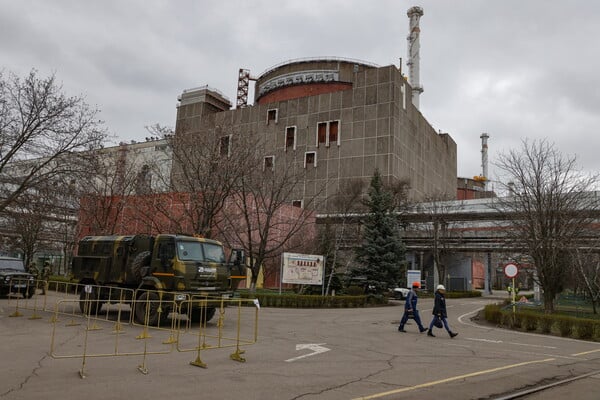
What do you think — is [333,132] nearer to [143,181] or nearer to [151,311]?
[143,181]

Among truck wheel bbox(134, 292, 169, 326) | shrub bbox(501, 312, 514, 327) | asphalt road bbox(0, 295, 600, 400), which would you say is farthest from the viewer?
shrub bbox(501, 312, 514, 327)

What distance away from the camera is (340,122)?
6425cm

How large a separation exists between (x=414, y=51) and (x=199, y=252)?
70618mm

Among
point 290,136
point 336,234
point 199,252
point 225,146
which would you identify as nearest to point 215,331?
point 199,252

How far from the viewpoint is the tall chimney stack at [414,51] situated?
250ft

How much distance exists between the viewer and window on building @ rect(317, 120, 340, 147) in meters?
64.5

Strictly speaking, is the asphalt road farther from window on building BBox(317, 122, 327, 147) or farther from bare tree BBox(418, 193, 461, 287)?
window on building BBox(317, 122, 327, 147)

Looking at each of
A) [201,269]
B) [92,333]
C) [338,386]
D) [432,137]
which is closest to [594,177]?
[201,269]

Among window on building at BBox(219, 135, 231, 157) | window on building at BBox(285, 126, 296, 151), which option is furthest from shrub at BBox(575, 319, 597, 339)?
window on building at BBox(285, 126, 296, 151)

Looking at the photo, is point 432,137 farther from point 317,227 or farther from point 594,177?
point 594,177

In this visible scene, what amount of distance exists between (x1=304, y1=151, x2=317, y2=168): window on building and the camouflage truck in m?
48.8

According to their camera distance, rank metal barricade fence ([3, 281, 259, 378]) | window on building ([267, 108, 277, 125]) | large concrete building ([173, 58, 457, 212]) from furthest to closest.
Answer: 1. window on building ([267, 108, 277, 125])
2. large concrete building ([173, 58, 457, 212])
3. metal barricade fence ([3, 281, 259, 378])

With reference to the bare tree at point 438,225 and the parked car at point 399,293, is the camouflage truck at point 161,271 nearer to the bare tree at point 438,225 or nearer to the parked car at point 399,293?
the parked car at point 399,293

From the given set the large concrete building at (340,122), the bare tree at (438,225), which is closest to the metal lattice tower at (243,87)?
the large concrete building at (340,122)
